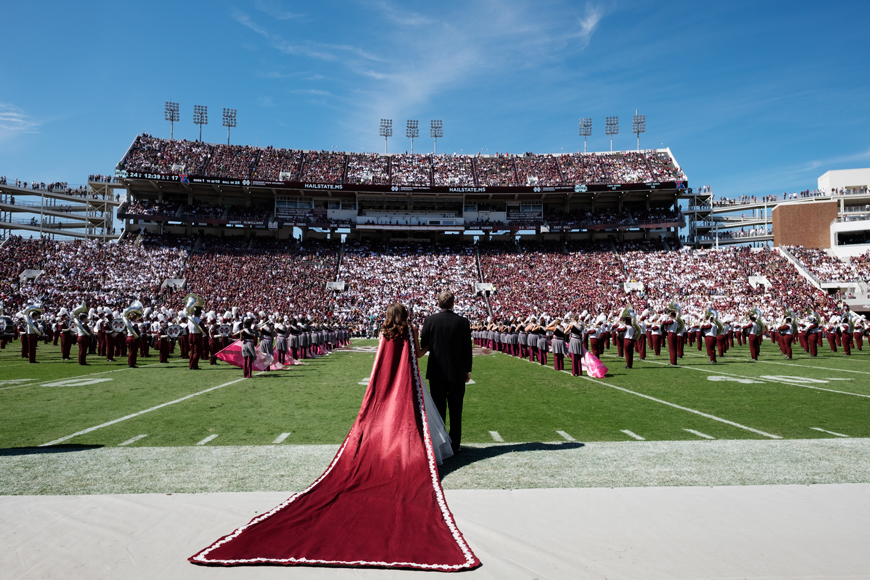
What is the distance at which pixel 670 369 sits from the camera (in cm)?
1433

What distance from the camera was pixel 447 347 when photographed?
17.5 ft

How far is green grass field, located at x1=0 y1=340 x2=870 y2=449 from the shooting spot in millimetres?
6328

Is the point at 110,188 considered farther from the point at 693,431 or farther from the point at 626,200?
the point at 693,431

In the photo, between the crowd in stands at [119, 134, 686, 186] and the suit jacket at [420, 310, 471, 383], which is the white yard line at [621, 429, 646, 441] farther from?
the crowd in stands at [119, 134, 686, 186]

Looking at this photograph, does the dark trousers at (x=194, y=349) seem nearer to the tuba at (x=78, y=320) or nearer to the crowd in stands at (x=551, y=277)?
the tuba at (x=78, y=320)

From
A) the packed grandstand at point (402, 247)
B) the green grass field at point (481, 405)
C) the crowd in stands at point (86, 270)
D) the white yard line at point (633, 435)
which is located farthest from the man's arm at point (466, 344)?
the crowd in stands at point (86, 270)

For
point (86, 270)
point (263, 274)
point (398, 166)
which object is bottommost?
Result: point (263, 274)

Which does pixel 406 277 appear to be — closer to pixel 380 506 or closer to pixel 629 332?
pixel 629 332

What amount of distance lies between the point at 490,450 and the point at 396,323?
170 centimetres

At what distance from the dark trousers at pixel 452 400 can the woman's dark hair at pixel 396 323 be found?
731 mm

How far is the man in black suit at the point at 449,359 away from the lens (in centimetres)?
532

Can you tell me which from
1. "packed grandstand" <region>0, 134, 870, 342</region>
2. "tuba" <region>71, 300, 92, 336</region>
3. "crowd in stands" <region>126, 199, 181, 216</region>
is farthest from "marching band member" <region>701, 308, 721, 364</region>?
"crowd in stands" <region>126, 199, 181, 216</region>

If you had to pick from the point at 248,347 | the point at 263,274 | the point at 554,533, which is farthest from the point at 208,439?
the point at 263,274

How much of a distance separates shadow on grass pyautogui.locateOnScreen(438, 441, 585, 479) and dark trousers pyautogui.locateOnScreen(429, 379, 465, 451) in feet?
0.70
